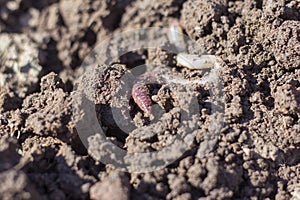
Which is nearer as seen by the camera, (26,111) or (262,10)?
(26,111)

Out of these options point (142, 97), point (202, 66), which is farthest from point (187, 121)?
point (202, 66)

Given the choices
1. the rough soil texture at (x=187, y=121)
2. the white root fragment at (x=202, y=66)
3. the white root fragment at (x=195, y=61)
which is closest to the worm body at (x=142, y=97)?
the rough soil texture at (x=187, y=121)

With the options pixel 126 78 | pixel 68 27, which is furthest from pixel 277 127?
pixel 68 27

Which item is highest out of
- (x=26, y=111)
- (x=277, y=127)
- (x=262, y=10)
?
(x=262, y=10)

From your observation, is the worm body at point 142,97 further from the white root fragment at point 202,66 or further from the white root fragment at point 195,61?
the white root fragment at point 195,61

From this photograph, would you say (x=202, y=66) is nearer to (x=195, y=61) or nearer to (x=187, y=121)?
(x=195, y=61)

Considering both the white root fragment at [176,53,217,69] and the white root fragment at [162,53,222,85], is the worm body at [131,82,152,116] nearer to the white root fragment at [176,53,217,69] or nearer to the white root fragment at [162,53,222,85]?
the white root fragment at [162,53,222,85]

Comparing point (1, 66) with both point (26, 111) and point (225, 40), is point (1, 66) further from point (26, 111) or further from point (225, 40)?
point (225, 40)
